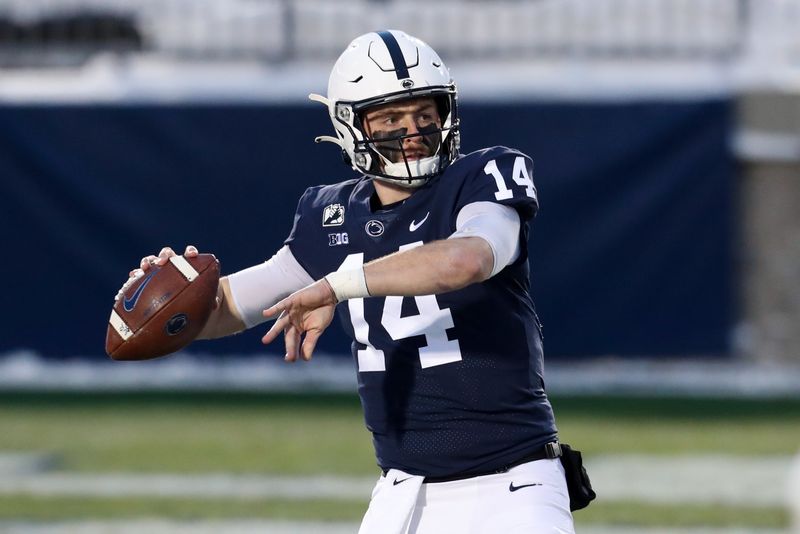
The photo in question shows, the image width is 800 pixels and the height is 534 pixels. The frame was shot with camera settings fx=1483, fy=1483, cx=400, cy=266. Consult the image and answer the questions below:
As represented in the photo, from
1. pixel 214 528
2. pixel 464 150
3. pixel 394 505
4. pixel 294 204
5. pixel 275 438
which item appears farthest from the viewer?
pixel 294 204

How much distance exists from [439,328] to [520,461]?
37 centimetres

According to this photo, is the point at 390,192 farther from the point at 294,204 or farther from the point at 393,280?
the point at 294,204

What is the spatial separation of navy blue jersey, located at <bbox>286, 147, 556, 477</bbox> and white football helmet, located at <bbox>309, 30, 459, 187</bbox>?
0.07m

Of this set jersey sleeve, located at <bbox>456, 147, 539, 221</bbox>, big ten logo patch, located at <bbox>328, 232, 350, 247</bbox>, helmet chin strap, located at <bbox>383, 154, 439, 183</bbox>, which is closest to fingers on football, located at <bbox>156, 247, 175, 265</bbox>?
big ten logo patch, located at <bbox>328, 232, 350, 247</bbox>

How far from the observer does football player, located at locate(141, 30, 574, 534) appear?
3.49 meters

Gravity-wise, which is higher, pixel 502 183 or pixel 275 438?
pixel 502 183

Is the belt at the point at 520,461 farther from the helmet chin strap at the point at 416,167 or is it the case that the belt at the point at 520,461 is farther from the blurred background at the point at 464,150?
the blurred background at the point at 464,150

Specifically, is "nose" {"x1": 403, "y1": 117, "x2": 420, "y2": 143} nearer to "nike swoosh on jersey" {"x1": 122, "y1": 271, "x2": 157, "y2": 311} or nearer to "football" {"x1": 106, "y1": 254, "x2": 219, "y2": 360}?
"football" {"x1": 106, "y1": 254, "x2": 219, "y2": 360}

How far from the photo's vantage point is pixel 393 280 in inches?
124

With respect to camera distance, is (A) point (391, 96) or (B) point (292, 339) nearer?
(B) point (292, 339)

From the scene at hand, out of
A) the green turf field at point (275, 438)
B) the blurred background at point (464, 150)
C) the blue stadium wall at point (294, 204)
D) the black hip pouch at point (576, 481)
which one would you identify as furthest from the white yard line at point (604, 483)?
the black hip pouch at point (576, 481)

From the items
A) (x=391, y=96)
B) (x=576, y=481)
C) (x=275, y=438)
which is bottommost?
(x=275, y=438)

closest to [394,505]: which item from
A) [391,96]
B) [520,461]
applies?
[520,461]

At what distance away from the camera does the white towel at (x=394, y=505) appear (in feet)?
11.4
